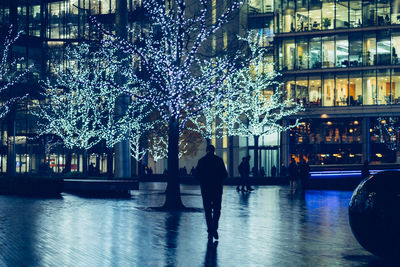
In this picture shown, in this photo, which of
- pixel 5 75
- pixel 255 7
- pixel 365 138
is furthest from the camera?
pixel 255 7

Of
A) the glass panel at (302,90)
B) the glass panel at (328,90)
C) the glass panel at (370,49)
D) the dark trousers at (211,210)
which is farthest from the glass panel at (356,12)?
the dark trousers at (211,210)

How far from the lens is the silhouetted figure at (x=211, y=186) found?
492 inches

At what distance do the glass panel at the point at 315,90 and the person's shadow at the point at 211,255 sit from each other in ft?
164

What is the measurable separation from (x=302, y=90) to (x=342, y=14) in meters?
7.42

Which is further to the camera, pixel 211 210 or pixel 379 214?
pixel 211 210

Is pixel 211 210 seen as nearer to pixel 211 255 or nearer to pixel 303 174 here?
pixel 211 255

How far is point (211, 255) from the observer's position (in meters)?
10.4

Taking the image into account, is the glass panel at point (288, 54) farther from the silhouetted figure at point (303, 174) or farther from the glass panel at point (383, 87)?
the silhouetted figure at point (303, 174)

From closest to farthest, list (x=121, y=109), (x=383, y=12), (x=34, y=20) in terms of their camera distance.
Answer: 1. (x=121, y=109)
2. (x=383, y=12)
3. (x=34, y=20)

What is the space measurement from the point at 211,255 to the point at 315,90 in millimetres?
51735

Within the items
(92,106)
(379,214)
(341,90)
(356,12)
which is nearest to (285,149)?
(341,90)

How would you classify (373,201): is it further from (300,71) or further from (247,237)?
(300,71)

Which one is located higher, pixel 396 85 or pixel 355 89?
pixel 396 85

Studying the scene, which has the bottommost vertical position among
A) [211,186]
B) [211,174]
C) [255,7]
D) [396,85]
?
[211,186]
